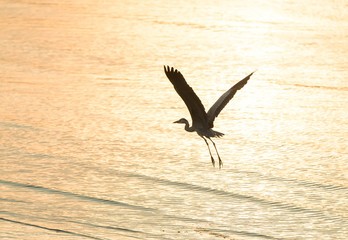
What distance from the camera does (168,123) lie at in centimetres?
988

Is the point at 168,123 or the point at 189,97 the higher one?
the point at 168,123

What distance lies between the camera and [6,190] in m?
7.60

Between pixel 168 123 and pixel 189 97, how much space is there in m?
2.70

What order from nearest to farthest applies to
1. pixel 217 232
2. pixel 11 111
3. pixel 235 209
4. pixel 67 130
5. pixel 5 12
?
1. pixel 217 232
2. pixel 235 209
3. pixel 67 130
4. pixel 11 111
5. pixel 5 12

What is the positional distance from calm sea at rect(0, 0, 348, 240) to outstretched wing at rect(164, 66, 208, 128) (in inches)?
24.2

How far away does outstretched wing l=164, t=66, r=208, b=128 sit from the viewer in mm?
6938

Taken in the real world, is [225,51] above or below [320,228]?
above

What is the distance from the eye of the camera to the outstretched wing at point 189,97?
22.8ft

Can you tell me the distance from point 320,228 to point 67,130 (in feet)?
12.6

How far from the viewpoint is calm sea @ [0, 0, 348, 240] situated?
6.97 meters

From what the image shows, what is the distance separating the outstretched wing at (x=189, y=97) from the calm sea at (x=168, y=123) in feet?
2.02

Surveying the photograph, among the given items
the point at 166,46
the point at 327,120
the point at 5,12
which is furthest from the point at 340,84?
the point at 5,12

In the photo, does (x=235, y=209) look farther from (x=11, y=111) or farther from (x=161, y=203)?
(x=11, y=111)

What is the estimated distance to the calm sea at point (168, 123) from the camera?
6.97 meters
